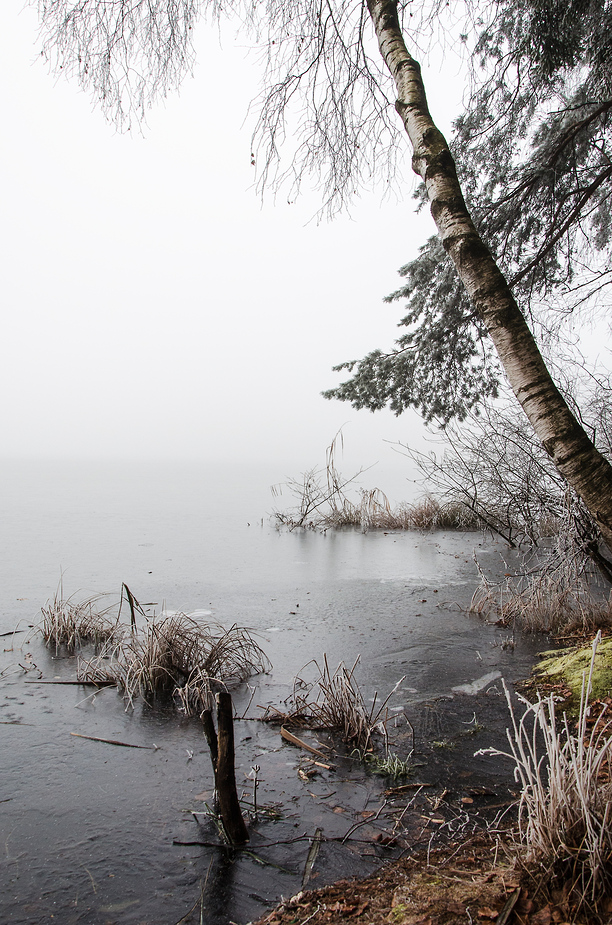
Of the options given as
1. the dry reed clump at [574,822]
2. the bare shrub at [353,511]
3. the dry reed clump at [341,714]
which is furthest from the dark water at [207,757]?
the bare shrub at [353,511]

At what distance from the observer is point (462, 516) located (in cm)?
1278

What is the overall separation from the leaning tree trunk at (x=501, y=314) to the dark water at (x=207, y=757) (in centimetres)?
148

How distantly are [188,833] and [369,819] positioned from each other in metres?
0.75

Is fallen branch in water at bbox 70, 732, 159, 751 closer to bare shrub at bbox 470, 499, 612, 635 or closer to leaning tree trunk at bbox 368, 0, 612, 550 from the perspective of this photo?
leaning tree trunk at bbox 368, 0, 612, 550

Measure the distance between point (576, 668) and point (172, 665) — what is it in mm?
2745

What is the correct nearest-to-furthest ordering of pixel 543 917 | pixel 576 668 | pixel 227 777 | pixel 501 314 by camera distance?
pixel 543 917 → pixel 227 777 → pixel 501 314 → pixel 576 668

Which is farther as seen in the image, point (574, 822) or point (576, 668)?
point (576, 668)

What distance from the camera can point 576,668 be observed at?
3787 millimetres

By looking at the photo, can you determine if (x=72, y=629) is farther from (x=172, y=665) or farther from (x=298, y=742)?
(x=298, y=742)

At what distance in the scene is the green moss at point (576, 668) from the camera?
3.30 metres

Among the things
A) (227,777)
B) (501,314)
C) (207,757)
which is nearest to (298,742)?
(207,757)

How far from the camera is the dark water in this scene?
6.81 feet

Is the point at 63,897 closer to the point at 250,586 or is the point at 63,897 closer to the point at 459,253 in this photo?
the point at 459,253

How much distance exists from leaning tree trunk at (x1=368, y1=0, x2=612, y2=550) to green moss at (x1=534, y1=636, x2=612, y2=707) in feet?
3.52
